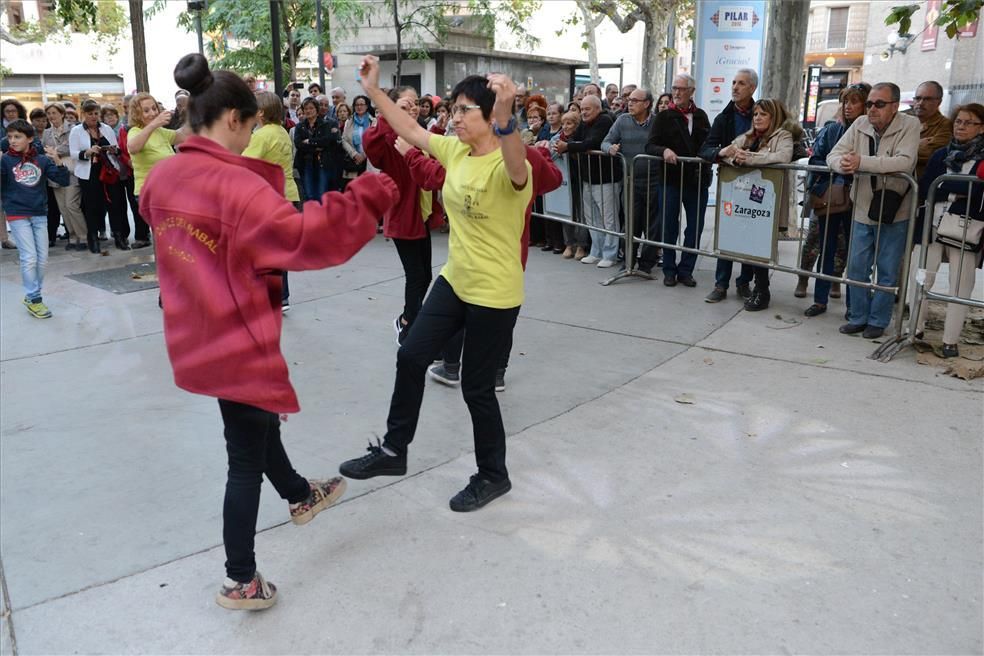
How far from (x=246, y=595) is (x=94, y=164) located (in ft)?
30.5

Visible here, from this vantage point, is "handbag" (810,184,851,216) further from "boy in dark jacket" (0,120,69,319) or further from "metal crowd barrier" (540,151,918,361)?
"boy in dark jacket" (0,120,69,319)

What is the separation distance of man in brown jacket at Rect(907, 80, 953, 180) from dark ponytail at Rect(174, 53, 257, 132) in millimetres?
5626

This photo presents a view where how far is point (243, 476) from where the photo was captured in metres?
2.97

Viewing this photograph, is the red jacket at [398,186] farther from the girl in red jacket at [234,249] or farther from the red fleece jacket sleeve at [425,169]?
the girl in red jacket at [234,249]

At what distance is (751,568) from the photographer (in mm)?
3342

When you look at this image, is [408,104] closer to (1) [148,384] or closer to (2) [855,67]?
(1) [148,384]

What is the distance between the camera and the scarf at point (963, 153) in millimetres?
5781

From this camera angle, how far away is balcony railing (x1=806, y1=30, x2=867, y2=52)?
5166cm

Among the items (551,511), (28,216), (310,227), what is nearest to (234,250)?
(310,227)

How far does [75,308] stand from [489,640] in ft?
20.6

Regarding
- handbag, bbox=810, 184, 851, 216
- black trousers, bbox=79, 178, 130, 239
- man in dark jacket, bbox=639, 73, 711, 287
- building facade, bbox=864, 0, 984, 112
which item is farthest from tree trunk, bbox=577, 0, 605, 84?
handbag, bbox=810, 184, 851, 216

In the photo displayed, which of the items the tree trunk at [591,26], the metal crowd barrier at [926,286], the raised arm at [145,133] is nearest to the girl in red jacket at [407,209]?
the raised arm at [145,133]

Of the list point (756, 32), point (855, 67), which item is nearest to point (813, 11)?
point (855, 67)

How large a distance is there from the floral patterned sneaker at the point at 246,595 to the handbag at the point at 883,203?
515cm
